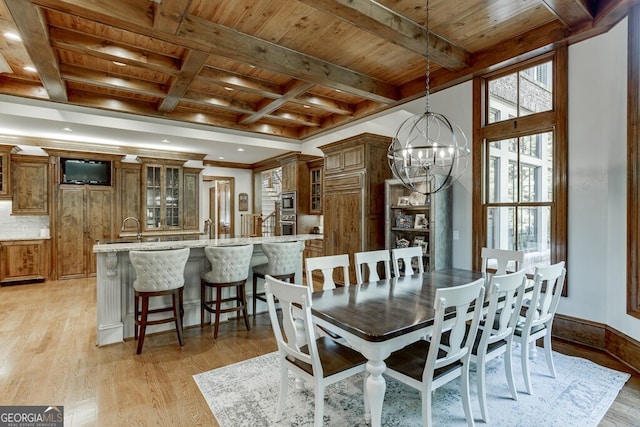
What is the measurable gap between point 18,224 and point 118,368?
17.0ft

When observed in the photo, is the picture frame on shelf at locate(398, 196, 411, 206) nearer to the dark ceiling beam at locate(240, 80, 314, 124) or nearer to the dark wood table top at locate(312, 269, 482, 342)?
the dark wood table top at locate(312, 269, 482, 342)

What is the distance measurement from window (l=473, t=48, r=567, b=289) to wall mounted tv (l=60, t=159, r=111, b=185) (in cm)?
672

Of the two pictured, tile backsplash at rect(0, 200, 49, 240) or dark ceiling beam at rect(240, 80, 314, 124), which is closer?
dark ceiling beam at rect(240, 80, 314, 124)

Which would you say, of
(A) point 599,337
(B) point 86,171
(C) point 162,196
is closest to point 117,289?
(C) point 162,196

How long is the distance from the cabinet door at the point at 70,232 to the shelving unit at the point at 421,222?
5.82m

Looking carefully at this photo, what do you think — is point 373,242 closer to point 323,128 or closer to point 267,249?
point 267,249

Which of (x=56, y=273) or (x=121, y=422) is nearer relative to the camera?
(x=121, y=422)

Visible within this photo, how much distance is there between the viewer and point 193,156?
7.43 metres

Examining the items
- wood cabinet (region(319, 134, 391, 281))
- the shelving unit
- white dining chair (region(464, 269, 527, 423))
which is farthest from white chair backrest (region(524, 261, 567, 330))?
wood cabinet (region(319, 134, 391, 281))

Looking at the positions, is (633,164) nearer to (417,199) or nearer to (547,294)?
(547,294)

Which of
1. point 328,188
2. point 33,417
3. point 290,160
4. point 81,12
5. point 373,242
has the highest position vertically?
point 81,12

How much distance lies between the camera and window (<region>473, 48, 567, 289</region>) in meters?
3.30

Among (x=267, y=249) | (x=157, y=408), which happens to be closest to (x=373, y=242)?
(x=267, y=249)

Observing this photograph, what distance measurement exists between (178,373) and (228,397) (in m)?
0.62
